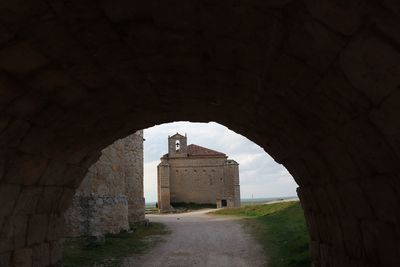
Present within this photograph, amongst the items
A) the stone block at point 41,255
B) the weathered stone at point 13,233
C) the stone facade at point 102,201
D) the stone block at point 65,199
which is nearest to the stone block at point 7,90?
the weathered stone at point 13,233

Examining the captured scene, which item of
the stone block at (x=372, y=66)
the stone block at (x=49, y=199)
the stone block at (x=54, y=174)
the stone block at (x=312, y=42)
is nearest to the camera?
the stone block at (x=372, y=66)

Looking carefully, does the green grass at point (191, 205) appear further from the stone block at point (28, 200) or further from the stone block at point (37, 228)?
the stone block at point (28, 200)

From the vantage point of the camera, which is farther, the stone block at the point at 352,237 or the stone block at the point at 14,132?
the stone block at the point at 352,237

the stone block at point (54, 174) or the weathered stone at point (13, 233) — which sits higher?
the stone block at point (54, 174)

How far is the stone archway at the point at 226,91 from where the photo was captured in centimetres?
255

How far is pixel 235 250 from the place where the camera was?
12.5m

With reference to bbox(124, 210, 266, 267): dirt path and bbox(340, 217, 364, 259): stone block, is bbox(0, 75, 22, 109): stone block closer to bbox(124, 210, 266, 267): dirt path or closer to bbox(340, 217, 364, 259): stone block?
bbox(340, 217, 364, 259): stone block

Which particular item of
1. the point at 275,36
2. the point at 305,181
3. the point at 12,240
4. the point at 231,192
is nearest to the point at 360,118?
the point at 275,36

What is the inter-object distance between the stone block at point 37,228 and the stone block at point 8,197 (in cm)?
62

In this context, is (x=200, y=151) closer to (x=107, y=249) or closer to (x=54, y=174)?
(x=107, y=249)

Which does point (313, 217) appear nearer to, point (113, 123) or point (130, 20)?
point (113, 123)

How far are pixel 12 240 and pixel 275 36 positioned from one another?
3996 millimetres

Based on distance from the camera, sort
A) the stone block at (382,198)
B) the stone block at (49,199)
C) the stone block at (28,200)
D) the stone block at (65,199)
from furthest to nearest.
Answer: the stone block at (65,199), the stone block at (49,199), the stone block at (28,200), the stone block at (382,198)

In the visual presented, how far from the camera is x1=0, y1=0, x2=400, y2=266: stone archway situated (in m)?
2.55
